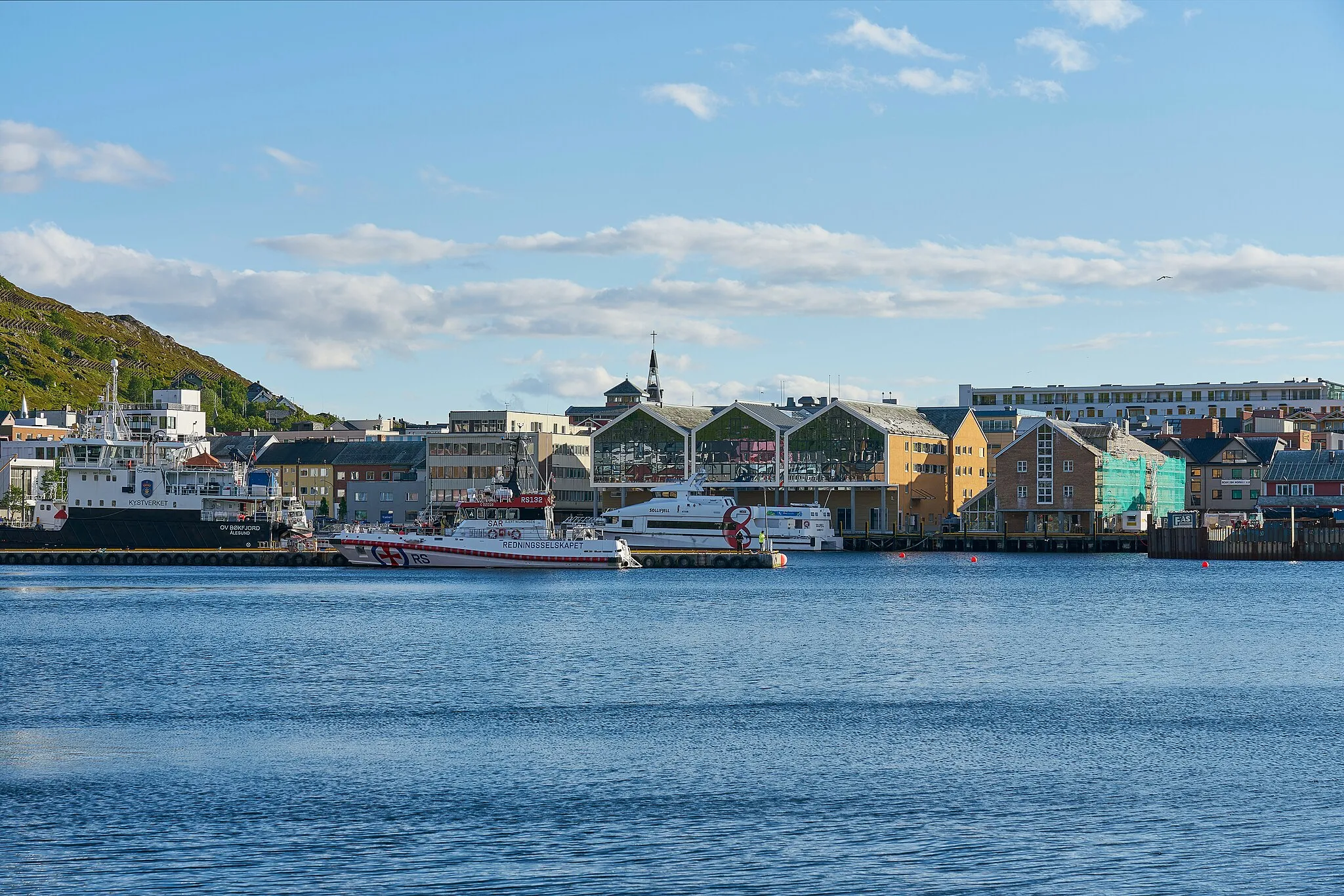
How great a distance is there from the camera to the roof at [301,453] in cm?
17412

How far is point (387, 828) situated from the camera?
26.2 m

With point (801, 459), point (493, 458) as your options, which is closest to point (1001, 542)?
point (801, 459)

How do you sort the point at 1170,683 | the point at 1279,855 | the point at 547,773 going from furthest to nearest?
the point at 1170,683
the point at 547,773
the point at 1279,855

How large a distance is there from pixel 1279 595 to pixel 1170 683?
3840cm

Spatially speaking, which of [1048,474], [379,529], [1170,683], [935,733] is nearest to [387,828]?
[935,733]

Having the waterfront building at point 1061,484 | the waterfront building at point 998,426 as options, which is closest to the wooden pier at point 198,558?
the waterfront building at point 1061,484

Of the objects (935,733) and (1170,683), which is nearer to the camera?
(935,733)

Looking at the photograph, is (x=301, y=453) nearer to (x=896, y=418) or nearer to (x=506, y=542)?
(x=896, y=418)

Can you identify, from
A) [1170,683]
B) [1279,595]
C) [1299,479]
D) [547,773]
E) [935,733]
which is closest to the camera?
[547,773]

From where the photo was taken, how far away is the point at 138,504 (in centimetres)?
10856

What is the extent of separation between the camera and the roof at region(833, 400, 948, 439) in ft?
478

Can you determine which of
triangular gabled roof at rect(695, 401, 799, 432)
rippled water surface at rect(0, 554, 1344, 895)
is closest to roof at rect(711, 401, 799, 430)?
triangular gabled roof at rect(695, 401, 799, 432)

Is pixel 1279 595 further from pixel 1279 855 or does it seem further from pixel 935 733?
pixel 1279 855

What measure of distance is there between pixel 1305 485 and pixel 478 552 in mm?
74493
